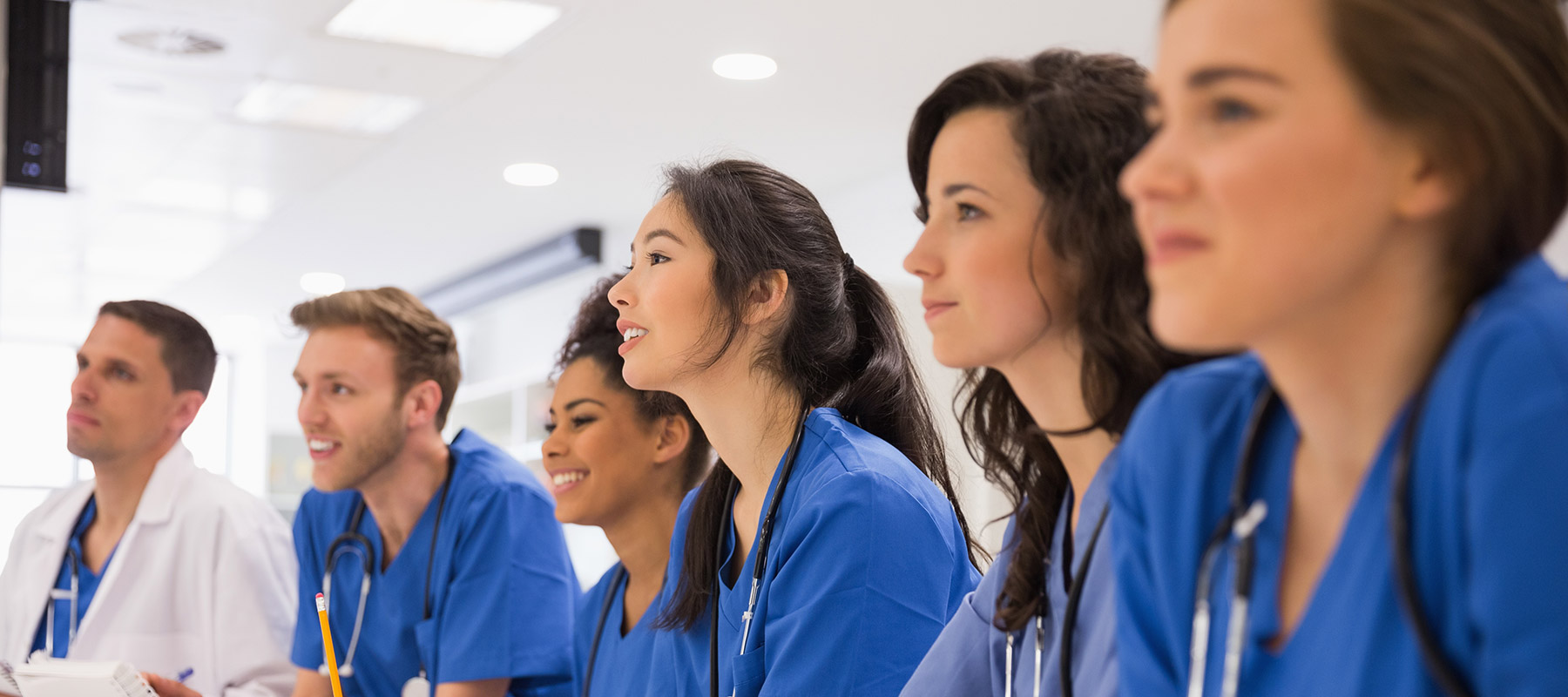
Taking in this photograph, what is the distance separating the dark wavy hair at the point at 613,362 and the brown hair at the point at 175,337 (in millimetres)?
1093

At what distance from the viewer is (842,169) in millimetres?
5848

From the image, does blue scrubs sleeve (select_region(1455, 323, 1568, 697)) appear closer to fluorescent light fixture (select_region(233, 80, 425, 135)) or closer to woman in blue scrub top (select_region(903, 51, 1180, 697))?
woman in blue scrub top (select_region(903, 51, 1180, 697))

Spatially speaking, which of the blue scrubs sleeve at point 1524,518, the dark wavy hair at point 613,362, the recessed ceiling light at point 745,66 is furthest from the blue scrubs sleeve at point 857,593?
the recessed ceiling light at point 745,66

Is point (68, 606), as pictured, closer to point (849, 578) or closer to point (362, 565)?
point (362, 565)

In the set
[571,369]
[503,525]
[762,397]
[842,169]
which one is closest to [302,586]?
[503,525]

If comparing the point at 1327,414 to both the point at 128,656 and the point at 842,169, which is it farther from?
the point at 842,169

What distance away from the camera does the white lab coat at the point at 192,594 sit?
2.82m

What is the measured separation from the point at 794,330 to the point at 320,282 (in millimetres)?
7265

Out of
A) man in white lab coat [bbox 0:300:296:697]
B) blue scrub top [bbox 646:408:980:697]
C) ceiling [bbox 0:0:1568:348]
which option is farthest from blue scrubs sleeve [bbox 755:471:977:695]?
man in white lab coat [bbox 0:300:296:697]

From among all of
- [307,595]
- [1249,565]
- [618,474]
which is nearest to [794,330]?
[618,474]

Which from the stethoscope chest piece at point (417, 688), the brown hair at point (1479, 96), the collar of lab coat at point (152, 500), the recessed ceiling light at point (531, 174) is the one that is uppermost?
the recessed ceiling light at point (531, 174)

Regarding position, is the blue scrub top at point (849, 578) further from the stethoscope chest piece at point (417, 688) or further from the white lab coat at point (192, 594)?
the white lab coat at point (192, 594)

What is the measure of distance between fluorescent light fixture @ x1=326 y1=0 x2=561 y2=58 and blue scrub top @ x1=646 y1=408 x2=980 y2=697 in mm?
2362

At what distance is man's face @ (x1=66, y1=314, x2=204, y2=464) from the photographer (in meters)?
3.04
